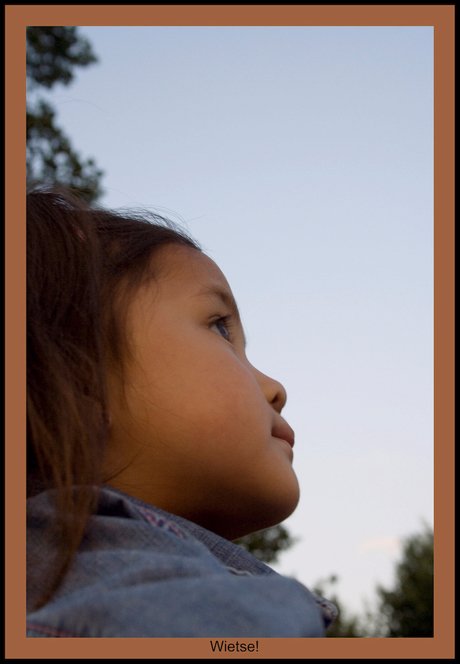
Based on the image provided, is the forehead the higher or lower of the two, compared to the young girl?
higher

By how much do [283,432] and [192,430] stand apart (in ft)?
1.20

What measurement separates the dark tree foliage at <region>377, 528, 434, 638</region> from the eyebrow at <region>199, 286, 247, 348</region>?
65.5 ft

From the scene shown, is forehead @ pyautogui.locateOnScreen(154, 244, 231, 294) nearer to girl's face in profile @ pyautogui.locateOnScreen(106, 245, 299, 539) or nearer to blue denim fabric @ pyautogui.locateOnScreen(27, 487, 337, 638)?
girl's face in profile @ pyautogui.locateOnScreen(106, 245, 299, 539)

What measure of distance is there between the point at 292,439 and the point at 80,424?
725mm

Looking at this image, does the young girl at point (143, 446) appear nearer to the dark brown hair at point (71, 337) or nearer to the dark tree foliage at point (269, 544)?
the dark brown hair at point (71, 337)

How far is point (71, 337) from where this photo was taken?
62.9 inches

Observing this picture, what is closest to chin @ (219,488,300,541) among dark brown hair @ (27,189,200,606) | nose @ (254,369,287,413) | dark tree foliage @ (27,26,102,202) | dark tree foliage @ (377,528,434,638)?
nose @ (254,369,287,413)

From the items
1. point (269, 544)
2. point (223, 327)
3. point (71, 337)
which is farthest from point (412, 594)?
point (71, 337)

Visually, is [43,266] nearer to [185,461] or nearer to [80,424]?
[80,424]

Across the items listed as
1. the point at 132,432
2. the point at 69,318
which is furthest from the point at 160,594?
the point at 69,318

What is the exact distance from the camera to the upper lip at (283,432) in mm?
1824

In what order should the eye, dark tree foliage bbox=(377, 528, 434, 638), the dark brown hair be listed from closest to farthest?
the dark brown hair < the eye < dark tree foliage bbox=(377, 528, 434, 638)

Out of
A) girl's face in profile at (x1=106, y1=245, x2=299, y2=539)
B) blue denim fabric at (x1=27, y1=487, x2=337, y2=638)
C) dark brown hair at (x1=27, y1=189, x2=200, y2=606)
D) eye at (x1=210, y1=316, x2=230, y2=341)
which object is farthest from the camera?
eye at (x1=210, y1=316, x2=230, y2=341)

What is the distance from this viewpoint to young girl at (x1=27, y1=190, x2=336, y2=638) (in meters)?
1.00
